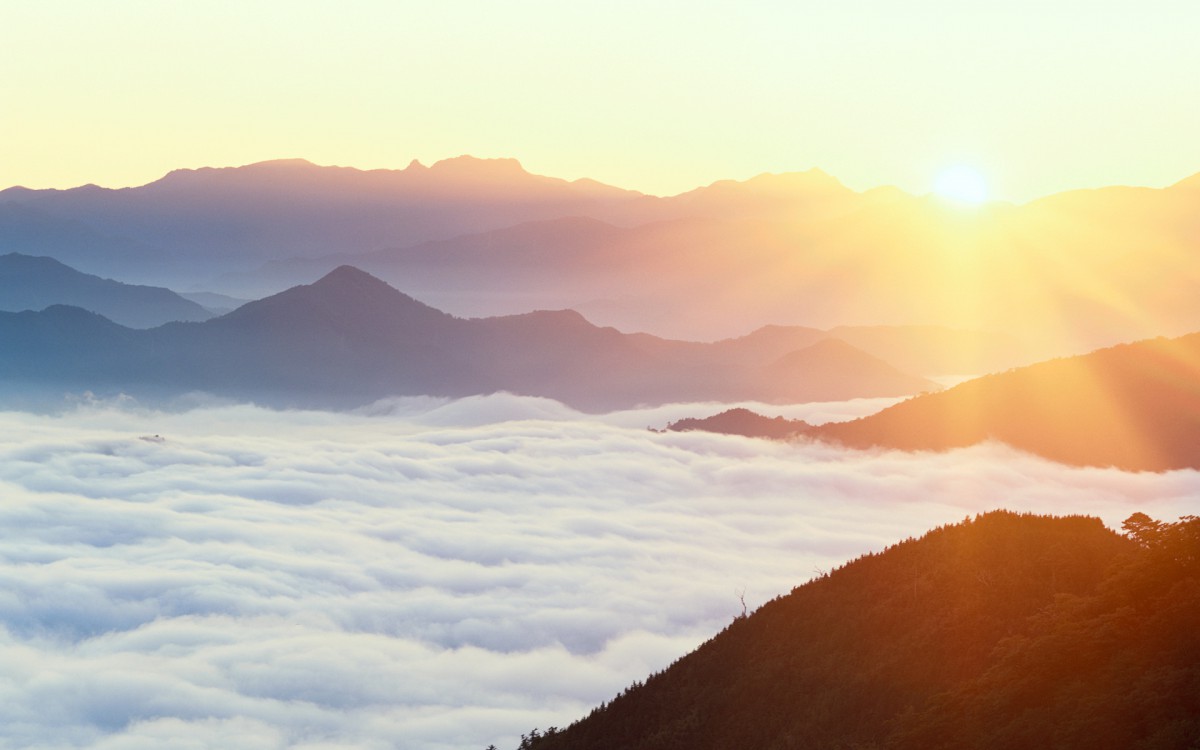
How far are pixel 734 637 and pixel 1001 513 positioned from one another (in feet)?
52.1

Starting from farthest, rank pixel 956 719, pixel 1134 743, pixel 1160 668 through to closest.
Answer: pixel 956 719 → pixel 1160 668 → pixel 1134 743

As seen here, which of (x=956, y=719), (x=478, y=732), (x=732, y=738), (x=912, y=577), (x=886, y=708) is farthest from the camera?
(x=478, y=732)

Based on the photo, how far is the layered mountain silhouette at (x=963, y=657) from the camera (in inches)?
1452

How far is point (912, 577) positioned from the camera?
5562 centimetres

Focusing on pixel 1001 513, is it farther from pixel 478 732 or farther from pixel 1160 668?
pixel 478 732

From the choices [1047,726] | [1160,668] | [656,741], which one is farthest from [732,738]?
[1160,668]

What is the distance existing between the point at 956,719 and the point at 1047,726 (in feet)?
15.3

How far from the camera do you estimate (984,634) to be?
158ft

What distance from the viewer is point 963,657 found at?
47.3 meters

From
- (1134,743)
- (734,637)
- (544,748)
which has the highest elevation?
(734,637)

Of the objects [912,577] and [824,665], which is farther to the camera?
[912,577]

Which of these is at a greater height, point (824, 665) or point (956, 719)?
point (824, 665)

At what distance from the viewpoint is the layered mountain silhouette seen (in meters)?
36.9

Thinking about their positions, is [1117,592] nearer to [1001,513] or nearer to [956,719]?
[956,719]
